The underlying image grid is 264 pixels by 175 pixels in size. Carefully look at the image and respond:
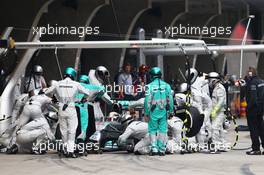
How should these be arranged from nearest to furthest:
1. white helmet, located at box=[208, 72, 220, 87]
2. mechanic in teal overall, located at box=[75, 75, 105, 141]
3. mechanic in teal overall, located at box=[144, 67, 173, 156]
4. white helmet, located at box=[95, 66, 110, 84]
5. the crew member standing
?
mechanic in teal overall, located at box=[144, 67, 173, 156], mechanic in teal overall, located at box=[75, 75, 105, 141], the crew member standing, white helmet, located at box=[95, 66, 110, 84], white helmet, located at box=[208, 72, 220, 87]

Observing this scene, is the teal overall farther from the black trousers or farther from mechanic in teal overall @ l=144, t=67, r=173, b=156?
the black trousers

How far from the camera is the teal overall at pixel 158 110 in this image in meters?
15.2

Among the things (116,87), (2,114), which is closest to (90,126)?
(2,114)

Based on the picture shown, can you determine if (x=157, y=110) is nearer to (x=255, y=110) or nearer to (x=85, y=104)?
(x=85, y=104)

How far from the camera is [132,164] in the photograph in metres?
13.8

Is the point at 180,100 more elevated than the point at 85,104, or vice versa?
the point at 180,100

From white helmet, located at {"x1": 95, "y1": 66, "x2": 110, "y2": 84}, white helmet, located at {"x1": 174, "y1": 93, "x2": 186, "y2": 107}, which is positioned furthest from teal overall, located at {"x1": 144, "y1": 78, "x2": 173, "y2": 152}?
white helmet, located at {"x1": 95, "y1": 66, "x2": 110, "y2": 84}

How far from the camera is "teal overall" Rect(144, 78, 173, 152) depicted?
50.0 feet

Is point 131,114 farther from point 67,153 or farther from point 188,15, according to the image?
point 188,15

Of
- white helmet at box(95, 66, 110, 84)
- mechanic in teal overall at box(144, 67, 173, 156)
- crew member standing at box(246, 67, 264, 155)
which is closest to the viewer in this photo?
mechanic in teal overall at box(144, 67, 173, 156)

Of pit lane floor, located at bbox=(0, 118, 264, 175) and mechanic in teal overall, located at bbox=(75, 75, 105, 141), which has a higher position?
mechanic in teal overall, located at bbox=(75, 75, 105, 141)

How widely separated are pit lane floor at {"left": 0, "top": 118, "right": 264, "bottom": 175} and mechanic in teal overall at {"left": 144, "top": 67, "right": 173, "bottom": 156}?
0.35 metres

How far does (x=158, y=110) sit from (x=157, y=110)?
2cm

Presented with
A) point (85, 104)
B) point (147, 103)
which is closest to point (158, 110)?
point (147, 103)
